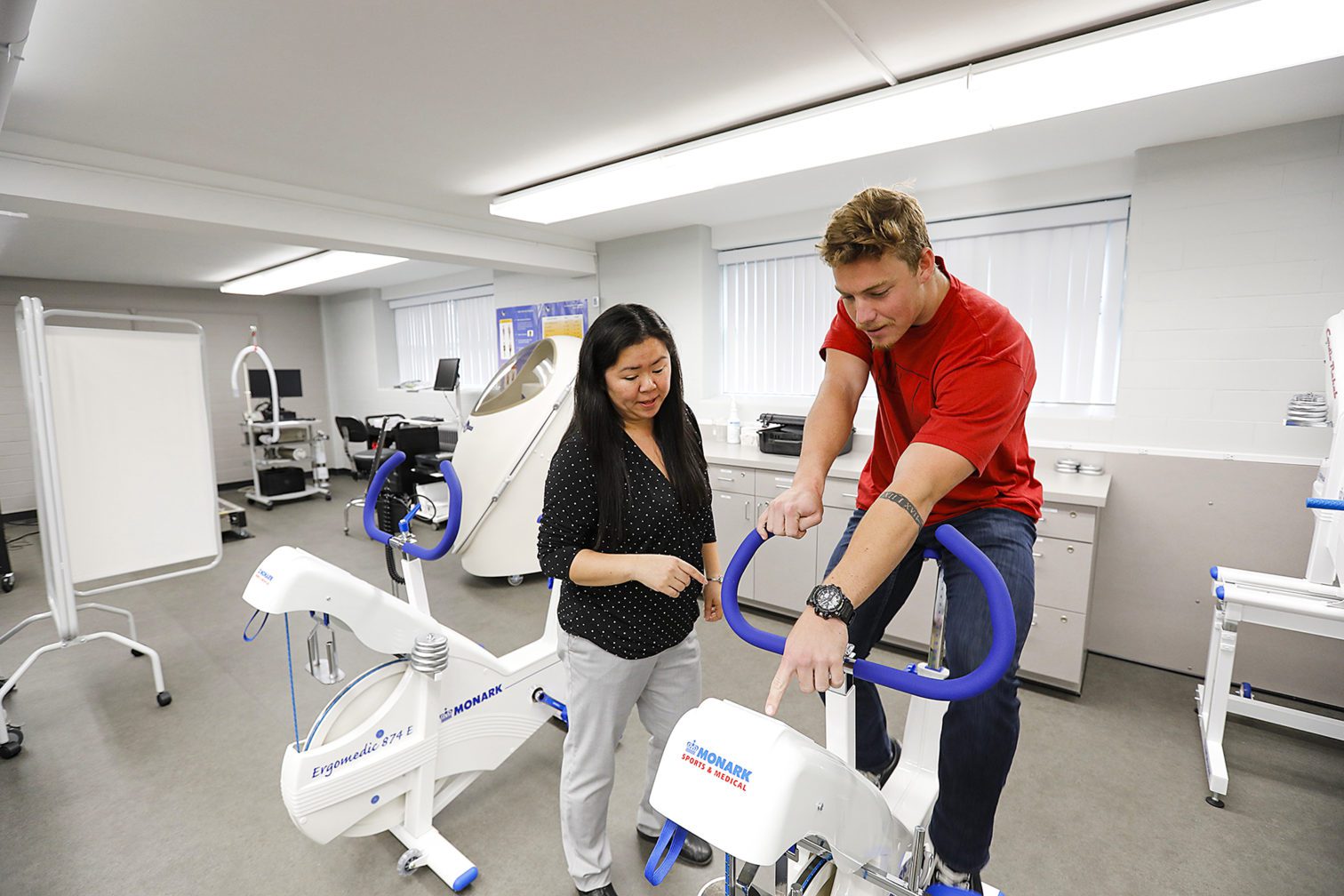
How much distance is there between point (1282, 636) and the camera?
2.84m

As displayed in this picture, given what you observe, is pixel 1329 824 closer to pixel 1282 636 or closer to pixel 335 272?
pixel 1282 636

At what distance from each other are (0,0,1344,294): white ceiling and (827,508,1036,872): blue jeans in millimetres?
1560

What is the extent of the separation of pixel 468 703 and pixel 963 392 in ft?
5.83

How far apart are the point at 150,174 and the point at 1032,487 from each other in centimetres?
404

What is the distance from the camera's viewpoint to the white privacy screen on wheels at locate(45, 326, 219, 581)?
2.74 meters

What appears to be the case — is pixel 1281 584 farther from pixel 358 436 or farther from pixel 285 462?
pixel 285 462

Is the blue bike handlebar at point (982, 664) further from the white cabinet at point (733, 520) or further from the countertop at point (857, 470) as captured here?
the white cabinet at point (733, 520)

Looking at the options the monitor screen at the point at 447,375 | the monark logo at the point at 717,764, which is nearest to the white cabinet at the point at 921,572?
the monark logo at the point at 717,764

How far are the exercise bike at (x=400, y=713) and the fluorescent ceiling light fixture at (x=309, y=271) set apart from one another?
11.6ft

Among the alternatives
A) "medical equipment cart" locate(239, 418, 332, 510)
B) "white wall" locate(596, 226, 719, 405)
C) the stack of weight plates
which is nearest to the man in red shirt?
the stack of weight plates

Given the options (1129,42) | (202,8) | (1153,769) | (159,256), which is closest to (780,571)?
(1153,769)

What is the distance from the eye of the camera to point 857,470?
3369 mm

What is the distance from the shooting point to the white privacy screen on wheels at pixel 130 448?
274cm

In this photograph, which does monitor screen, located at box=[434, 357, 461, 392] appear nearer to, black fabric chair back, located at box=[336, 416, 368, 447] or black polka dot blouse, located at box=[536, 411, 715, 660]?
black fabric chair back, located at box=[336, 416, 368, 447]
